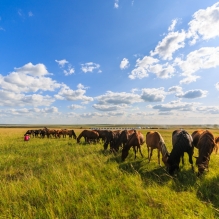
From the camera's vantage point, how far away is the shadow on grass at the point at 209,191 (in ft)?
16.1

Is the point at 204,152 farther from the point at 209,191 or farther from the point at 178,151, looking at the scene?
the point at 209,191

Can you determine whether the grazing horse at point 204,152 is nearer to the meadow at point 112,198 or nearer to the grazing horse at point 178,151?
the meadow at point 112,198

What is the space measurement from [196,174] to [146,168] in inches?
89.4

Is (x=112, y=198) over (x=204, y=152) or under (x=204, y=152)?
under

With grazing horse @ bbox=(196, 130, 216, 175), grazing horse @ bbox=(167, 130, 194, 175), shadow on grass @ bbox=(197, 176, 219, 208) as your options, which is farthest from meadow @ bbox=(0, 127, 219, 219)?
grazing horse @ bbox=(167, 130, 194, 175)

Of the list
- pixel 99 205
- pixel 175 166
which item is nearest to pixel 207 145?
pixel 175 166

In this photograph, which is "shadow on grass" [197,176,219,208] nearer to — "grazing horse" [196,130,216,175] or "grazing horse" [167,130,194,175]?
"grazing horse" [196,130,216,175]

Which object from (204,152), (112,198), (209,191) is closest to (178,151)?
(204,152)

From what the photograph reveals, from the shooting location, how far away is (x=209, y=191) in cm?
547

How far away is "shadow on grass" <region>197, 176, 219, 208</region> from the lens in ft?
16.1

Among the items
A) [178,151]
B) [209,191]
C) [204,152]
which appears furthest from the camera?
[178,151]

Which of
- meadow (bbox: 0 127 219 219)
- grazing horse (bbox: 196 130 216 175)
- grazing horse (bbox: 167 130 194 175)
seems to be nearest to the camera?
meadow (bbox: 0 127 219 219)

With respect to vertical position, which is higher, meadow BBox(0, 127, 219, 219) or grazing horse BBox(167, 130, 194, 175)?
grazing horse BBox(167, 130, 194, 175)

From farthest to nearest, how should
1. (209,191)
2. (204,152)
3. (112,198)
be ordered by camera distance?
(204,152) → (209,191) → (112,198)
